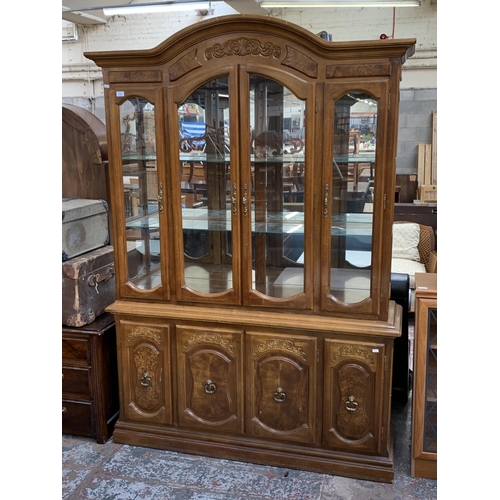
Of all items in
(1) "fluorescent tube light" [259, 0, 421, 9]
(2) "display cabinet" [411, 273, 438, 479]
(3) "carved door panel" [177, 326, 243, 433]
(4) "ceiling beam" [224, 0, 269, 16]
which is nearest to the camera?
(2) "display cabinet" [411, 273, 438, 479]

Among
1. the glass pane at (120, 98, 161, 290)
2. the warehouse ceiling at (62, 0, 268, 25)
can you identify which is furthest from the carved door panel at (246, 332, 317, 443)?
the warehouse ceiling at (62, 0, 268, 25)

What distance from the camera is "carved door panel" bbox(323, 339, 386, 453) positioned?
251cm

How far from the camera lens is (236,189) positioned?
255 centimetres

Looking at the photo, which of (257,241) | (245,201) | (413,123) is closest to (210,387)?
(257,241)

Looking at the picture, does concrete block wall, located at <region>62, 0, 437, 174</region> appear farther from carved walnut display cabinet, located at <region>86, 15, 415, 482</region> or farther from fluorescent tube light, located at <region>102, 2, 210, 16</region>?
carved walnut display cabinet, located at <region>86, 15, 415, 482</region>

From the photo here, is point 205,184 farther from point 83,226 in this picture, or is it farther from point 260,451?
point 260,451

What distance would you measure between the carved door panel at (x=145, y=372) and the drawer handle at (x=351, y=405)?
95cm

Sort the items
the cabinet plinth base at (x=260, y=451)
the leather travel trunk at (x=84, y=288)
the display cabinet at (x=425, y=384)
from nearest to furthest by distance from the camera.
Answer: the display cabinet at (x=425, y=384) → the cabinet plinth base at (x=260, y=451) → the leather travel trunk at (x=84, y=288)

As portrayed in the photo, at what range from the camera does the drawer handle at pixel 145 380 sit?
2.85 m

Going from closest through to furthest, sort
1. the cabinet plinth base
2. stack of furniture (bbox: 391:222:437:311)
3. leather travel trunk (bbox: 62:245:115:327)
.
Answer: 1. the cabinet plinth base
2. leather travel trunk (bbox: 62:245:115:327)
3. stack of furniture (bbox: 391:222:437:311)

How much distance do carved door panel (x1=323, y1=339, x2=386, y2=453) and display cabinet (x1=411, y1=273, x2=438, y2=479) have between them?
18 cm

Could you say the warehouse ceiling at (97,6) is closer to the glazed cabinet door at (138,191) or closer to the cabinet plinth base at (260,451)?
the glazed cabinet door at (138,191)

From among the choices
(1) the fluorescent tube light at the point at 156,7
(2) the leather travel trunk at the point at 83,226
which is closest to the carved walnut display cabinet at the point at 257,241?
(2) the leather travel trunk at the point at 83,226

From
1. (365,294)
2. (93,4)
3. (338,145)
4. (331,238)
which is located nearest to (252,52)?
(338,145)
